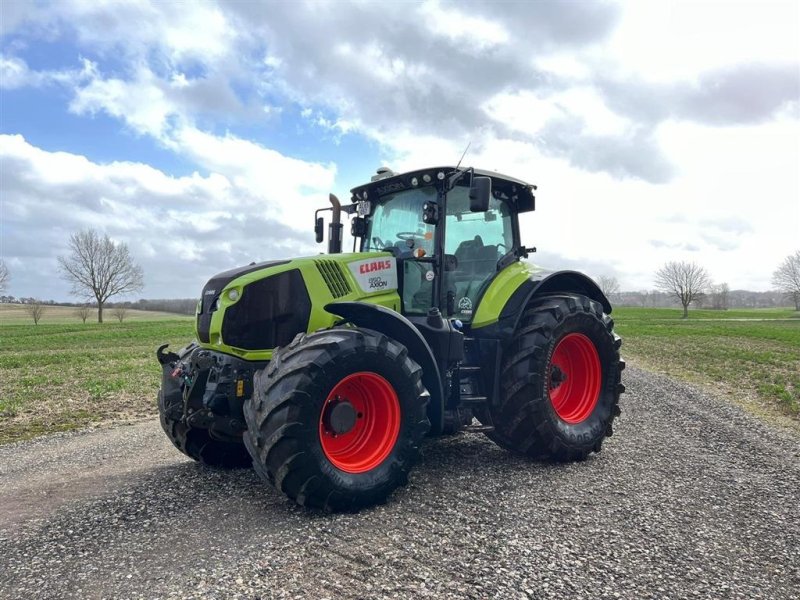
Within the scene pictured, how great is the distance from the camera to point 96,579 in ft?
10.7

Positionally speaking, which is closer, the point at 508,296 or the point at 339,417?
the point at 339,417

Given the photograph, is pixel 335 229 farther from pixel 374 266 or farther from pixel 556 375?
pixel 556 375

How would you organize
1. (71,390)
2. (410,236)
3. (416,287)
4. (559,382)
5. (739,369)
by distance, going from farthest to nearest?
(739,369) < (71,390) < (559,382) < (410,236) < (416,287)

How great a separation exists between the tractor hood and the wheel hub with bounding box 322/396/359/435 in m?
0.75

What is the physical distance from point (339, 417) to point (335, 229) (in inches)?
109

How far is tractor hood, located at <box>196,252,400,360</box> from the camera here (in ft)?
15.3

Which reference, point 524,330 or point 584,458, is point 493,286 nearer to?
point 524,330

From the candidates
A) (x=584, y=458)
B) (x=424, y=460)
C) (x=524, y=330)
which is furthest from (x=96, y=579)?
(x=584, y=458)

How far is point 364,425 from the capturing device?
4695 mm

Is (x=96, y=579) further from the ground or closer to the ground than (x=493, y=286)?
closer to the ground

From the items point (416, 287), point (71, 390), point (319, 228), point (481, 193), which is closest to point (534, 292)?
point (416, 287)

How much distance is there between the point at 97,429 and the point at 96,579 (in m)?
5.59

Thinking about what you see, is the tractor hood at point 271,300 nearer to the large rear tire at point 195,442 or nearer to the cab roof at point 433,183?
the large rear tire at point 195,442

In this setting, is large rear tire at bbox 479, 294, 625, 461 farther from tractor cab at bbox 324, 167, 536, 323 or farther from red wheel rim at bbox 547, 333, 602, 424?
tractor cab at bbox 324, 167, 536, 323
